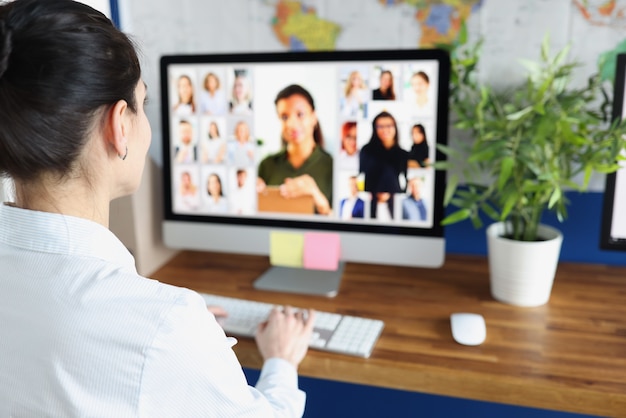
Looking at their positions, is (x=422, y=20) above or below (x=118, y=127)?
above

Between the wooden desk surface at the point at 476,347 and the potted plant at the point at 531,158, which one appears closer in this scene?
the wooden desk surface at the point at 476,347

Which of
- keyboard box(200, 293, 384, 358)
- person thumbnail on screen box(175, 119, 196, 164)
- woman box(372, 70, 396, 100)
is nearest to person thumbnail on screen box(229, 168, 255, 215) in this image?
person thumbnail on screen box(175, 119, 196, 164)

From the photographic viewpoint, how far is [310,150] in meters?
1.22

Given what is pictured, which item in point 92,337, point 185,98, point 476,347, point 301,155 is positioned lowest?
point 476,347

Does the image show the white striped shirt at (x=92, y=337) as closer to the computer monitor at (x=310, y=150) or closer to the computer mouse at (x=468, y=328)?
the computer mouse at (x=468, y=328)

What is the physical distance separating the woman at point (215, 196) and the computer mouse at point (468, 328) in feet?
1.80

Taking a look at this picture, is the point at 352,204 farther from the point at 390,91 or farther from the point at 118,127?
the point at 118,127

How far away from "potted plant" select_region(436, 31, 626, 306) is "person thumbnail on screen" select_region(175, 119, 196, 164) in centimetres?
54

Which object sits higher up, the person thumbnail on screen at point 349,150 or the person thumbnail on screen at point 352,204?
the person thumbnail on screen at point 349,150

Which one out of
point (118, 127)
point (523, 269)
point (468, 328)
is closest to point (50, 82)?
point (118, 127)

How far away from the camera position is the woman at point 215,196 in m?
1.30

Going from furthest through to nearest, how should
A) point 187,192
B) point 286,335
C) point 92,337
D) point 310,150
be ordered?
point 187,192 < point 310,150 < point 286,335 < point 92,337

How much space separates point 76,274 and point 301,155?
67 centimetres

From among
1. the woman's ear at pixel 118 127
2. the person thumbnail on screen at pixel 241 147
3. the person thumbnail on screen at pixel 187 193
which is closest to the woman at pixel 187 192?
the person thumbnail on screen at pixel 187 193
